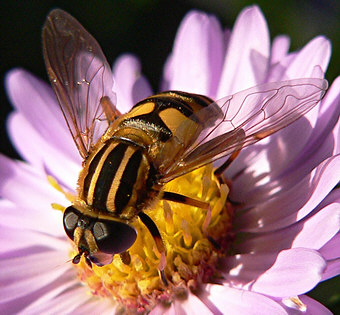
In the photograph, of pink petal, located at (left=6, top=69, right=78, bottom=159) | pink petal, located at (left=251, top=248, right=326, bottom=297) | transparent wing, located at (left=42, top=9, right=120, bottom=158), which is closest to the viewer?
pink petal, located at (left=251, top=248, right=326, bottom=297)

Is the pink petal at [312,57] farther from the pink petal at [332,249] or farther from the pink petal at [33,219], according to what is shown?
the pink petal at [33,219]

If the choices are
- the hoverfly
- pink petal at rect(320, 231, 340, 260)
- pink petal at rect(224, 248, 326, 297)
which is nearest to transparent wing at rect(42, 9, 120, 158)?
the hoverfly

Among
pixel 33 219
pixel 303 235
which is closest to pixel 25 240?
pixel 33 219

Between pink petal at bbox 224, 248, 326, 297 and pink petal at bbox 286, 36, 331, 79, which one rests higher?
pink petal at bbox 286, 36, 331, 79

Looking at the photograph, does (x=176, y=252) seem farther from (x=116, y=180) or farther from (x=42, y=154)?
(x=42, y=154)

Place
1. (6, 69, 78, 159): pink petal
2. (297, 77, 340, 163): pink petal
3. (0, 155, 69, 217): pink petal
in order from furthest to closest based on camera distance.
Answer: (6, 69, 78, 159): pink petal, (0, 155, 69, 217): pink petal, (297, 77, 340, 163): pink petal

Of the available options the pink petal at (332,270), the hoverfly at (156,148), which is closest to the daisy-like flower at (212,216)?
the pink petal at (332,270)

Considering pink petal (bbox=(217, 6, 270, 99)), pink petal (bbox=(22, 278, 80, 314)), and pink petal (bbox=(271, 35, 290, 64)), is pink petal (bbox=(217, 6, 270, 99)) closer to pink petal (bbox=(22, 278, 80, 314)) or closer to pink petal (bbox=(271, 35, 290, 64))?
pink petal (bbox=(271, 35, 290, 64))
